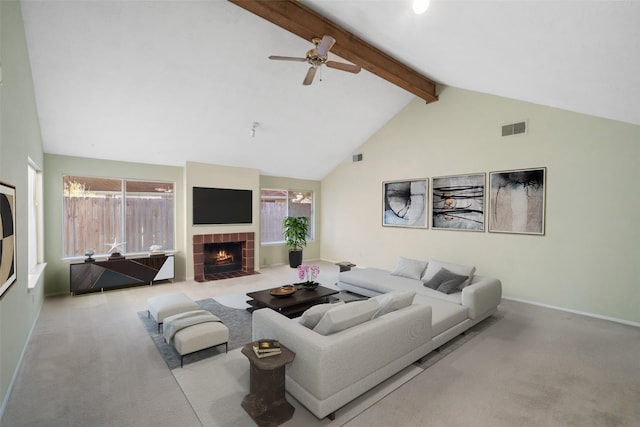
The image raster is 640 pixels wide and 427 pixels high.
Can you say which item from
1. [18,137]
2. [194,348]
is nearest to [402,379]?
[194,348]

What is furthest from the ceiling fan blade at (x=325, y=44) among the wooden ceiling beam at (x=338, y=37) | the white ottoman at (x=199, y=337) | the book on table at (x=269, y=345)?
the white ottoman at (x=199, y=337)

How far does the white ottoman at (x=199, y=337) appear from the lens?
2949 millimetres

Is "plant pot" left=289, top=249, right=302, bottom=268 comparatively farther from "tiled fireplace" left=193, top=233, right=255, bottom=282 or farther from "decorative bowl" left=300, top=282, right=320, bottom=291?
"decorative bowl" left=300, top=282, right=320, bottom=291

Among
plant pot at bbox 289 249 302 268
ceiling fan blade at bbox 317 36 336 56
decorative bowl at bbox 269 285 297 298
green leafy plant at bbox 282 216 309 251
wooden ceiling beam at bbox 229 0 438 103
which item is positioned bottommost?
plant pot at bbox 289 249 302 268

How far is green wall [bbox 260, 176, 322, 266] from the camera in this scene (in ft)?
26.9

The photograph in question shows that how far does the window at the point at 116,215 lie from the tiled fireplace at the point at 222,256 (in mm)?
740

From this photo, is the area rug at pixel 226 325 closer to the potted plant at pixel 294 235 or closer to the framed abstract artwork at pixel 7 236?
A: the framed abstract artwork at pixel 7 236

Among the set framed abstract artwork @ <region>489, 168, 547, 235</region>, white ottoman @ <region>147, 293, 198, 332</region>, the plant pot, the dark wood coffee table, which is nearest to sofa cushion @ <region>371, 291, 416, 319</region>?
the dark wood coffee table

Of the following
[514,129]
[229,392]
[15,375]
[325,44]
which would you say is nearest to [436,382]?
[229,392]

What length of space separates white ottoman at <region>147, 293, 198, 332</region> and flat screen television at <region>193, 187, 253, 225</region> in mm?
2895

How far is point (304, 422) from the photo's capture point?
220 cm

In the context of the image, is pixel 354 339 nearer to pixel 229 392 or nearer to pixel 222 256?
pixel 229 392

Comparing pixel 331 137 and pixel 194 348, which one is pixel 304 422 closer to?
pixel 194 348

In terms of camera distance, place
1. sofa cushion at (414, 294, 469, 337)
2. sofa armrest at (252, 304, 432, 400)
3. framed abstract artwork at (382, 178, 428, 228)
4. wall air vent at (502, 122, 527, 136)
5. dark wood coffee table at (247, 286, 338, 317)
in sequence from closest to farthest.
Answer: sofa armrest at (252, 304, 432, 400)
sofa cushion at (414, 294, 469, 337)
dark wood coffee table at (247, 286, 338, 317)
wall air vent at (502, 122, 527, 136)
framed abstract artwork at (382, 178, 428, 228)
